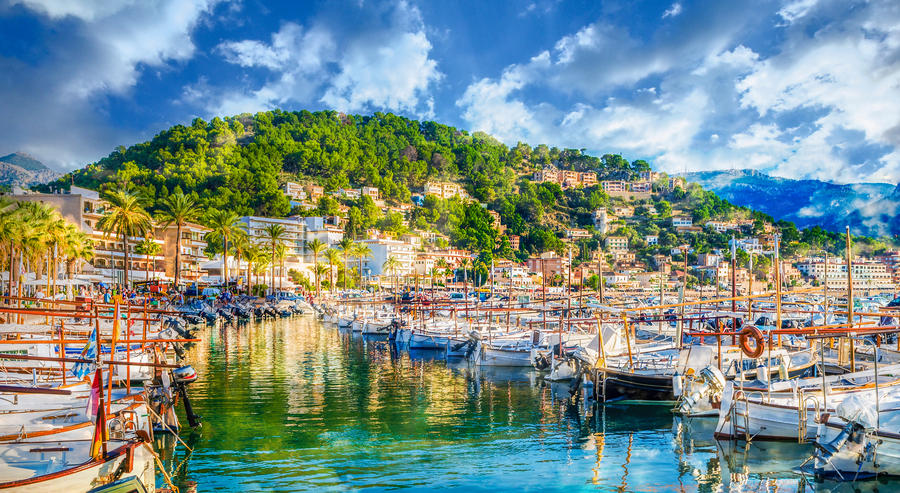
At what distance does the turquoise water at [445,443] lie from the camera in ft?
50.6

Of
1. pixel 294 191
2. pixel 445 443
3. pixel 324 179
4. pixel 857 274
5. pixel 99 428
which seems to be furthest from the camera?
pixel 324 179

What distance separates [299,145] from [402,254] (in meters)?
53.1

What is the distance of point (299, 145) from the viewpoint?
17200 centimetres

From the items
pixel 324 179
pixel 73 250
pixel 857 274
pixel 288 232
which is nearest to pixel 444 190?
pixel 324 179

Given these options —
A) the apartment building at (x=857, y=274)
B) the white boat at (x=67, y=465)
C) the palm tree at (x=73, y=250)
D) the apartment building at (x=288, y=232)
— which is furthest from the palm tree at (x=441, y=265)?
the white boat at (x=67, y=465)

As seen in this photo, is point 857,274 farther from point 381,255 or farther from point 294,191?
point 294,191

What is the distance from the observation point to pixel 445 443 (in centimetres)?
1895

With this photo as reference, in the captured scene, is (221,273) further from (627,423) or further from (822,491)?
(822,491)

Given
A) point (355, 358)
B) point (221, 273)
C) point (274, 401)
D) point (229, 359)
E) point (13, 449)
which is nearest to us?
point (13, 449)

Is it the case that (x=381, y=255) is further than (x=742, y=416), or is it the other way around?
(x=381, y=255)

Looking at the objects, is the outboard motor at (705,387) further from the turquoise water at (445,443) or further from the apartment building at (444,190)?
the apartment building at (444,190)

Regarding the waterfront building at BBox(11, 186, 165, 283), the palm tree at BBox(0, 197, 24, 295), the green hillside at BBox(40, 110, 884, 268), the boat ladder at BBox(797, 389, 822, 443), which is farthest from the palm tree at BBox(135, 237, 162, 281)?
the boat ladder at BBox(797, 389, 822, 443)

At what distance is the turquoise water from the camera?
50.6 feet

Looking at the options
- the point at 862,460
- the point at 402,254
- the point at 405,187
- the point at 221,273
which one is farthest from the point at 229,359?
the point at 405,187
